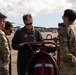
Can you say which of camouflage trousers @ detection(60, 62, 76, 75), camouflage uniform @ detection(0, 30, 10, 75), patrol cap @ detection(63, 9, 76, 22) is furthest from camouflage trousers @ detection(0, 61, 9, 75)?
patrol cap @ detection(63, 9, 76, 22)

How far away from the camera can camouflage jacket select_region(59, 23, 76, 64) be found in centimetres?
623

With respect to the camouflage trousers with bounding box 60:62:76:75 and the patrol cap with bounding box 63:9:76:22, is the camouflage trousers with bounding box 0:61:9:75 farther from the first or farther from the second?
the patrol cap with bounding box 63:9:76:22

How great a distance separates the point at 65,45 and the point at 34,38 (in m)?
1.79

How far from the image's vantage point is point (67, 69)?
6.35 m

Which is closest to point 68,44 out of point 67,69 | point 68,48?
point 68,48

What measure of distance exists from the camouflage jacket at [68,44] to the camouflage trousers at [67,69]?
0.30ft

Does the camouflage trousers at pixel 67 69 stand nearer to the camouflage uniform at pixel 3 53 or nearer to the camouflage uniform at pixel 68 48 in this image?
the camouflage uniform at pixel 68 48

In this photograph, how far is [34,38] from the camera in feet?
26.1

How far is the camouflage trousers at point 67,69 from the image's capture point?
6.34 m

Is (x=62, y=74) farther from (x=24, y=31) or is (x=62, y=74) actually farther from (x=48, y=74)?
(x=24, y=31)

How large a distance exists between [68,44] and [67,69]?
0.40m

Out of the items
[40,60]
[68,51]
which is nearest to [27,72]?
[40,60]

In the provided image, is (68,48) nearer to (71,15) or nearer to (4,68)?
(71,15)

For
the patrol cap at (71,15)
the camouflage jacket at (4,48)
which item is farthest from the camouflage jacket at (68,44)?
the camouflage jacket at (4,48)
